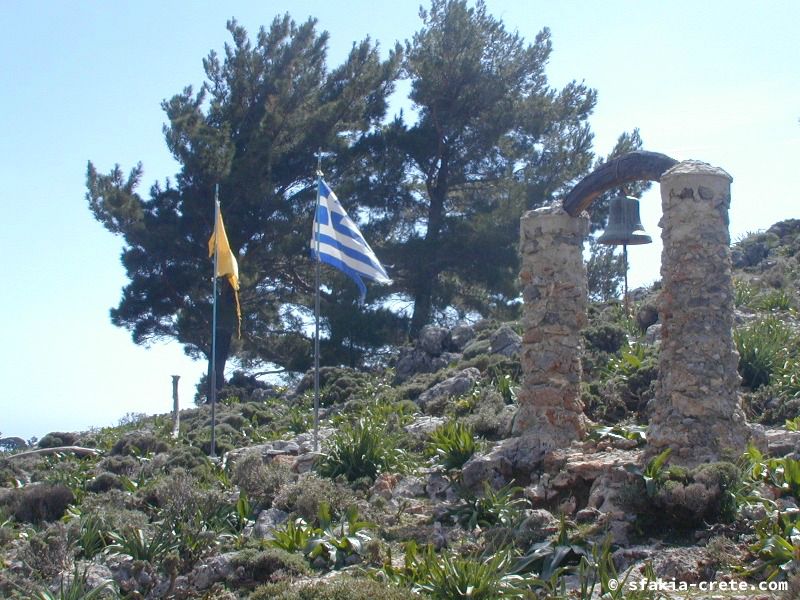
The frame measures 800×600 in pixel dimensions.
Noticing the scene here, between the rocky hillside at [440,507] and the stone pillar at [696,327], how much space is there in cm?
33

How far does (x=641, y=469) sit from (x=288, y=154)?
19.0 m

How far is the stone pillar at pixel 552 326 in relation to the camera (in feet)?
38.2

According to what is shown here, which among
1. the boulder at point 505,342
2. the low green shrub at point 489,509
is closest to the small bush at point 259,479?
the low green shrub at point 489,509

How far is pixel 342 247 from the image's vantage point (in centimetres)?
1416

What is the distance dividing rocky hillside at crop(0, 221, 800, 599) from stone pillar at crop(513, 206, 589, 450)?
42 cm

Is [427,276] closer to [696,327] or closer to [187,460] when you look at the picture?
[187,460]

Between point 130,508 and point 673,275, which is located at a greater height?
point 673,275

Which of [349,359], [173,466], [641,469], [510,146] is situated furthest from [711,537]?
[510,146]

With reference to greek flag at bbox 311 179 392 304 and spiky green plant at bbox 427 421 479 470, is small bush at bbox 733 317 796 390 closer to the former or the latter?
spiky green plant at bbox 427 421 479 470

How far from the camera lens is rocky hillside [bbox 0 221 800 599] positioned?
824 cm

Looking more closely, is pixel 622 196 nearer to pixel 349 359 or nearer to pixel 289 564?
pixel 289 564

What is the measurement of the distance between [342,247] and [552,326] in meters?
3.54

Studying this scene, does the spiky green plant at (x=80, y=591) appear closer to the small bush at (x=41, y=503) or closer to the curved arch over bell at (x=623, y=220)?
the small bush at (x=41, y=503)

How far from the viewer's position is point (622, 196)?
41.5 feet
